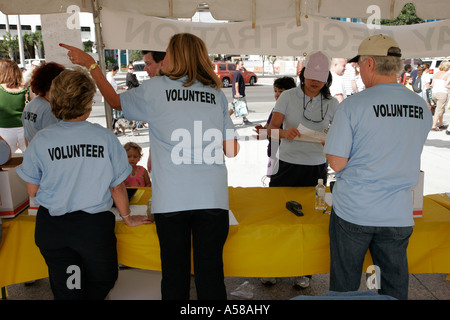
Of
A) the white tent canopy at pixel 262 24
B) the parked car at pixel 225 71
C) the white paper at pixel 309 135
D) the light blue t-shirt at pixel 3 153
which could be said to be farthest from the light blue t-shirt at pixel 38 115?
the parked car at pixel 225 71

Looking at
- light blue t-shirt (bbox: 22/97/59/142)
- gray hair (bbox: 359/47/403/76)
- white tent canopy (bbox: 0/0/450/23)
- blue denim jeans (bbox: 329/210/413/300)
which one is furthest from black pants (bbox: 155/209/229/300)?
white tent canopy (bbox: 0/0/450/23)

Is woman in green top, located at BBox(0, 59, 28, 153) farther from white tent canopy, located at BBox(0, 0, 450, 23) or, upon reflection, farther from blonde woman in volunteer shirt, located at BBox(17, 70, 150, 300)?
blonde woman in volunteer shirt, located at BBox(17, 70, 150, 300)

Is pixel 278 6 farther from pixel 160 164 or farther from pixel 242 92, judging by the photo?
pixel 242 92

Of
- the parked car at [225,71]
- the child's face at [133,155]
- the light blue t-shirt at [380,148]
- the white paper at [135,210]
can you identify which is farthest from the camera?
the parked car at [225,71]

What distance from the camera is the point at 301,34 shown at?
3119mm

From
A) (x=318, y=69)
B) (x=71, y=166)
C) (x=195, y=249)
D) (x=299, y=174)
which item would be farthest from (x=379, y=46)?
(x=71, y=166)

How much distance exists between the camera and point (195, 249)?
1.74 m

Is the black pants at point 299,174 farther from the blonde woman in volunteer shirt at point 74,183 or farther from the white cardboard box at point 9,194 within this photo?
the white cardboard box at point 9,194

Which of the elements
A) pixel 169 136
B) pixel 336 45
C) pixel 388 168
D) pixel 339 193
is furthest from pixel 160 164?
pixel 336 45

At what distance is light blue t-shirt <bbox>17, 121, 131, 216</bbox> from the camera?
167cm

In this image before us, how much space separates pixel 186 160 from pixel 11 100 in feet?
12.1

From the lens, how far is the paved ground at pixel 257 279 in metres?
2.61

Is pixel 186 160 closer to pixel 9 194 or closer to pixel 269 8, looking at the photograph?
pixel 9 194

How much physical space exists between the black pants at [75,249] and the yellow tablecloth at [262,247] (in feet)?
0.89
